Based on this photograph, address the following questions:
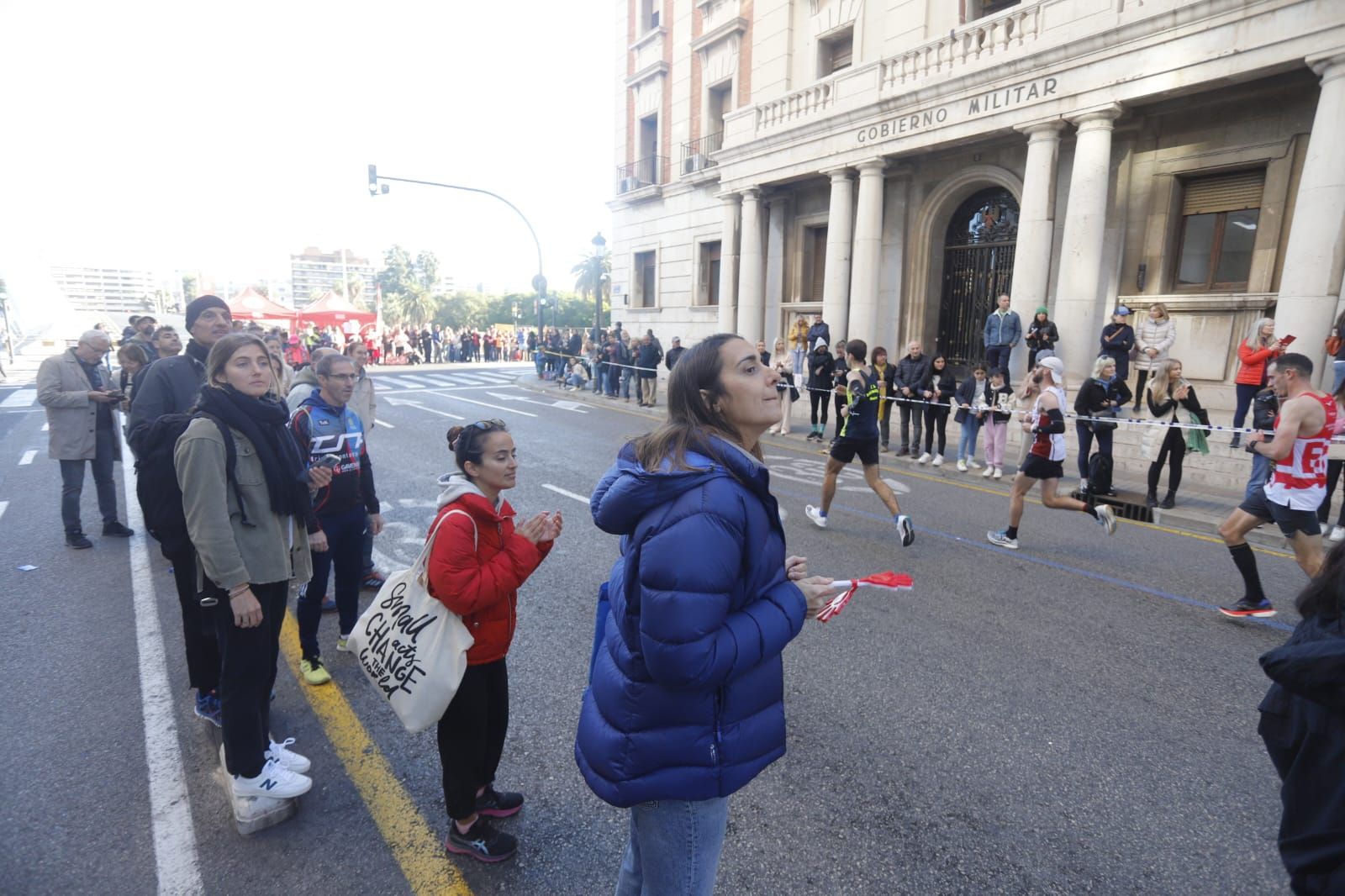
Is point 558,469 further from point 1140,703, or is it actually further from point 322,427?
point 1140,703

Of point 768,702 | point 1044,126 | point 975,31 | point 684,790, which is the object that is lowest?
point 684,790

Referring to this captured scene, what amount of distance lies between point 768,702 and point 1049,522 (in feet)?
23.1

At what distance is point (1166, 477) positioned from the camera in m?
10.2

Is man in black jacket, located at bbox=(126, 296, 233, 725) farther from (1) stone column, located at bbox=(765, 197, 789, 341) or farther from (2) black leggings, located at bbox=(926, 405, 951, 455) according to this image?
(1) stone column, located at bbox=(765, 197, 789, 341)

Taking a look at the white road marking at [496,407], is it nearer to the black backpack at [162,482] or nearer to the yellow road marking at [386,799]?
the yellow road marking at [386,799]

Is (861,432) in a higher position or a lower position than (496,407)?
higher

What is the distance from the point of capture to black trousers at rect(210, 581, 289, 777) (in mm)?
2803

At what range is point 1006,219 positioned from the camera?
1529 cm

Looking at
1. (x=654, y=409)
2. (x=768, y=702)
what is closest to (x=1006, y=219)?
(x=654, y=409)

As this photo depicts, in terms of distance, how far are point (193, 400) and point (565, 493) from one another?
4638 millimetres

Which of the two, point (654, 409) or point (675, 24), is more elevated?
point (675, 24)

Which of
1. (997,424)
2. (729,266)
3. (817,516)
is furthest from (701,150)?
(817,516)

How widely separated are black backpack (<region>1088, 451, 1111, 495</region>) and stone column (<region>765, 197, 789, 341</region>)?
1164cm

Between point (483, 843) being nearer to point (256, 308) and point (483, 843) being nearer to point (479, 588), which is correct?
point (479, 588)
